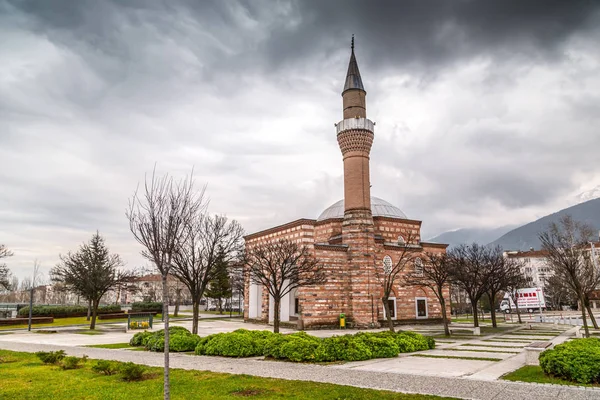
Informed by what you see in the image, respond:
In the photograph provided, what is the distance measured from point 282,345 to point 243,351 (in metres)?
1.85

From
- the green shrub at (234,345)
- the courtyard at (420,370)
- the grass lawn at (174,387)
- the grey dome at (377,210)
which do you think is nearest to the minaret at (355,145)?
the grey dome at (377,210)

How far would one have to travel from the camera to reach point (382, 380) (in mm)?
11016

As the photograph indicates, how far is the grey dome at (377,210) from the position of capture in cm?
4425

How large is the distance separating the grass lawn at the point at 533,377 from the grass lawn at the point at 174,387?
382cm

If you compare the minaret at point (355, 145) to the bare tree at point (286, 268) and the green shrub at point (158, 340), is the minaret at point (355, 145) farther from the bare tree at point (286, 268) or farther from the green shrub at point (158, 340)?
the green shrub at point (158, 340)

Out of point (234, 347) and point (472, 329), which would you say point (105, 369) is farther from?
point (472, 329)

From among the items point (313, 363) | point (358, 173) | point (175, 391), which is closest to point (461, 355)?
point (313, 363)

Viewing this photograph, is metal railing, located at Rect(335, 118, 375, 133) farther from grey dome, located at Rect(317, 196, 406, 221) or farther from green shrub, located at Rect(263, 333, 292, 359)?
green shrub, located at Rect(263, 333, 292, 359)

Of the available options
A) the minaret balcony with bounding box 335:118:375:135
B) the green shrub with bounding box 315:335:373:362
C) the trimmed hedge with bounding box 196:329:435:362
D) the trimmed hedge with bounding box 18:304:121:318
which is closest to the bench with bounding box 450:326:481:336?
the trimmed hedge with bounding box 196:329:435:362

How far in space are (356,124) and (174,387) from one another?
90.4ft

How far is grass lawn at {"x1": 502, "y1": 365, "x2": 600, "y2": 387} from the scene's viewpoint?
10.5 m

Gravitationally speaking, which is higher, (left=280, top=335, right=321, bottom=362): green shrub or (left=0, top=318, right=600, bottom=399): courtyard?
(left=280, top=335, right=321, bottom=362): green shrub

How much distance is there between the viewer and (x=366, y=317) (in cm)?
Result: 3212

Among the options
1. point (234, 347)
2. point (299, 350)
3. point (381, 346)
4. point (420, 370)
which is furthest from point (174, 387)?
point (381, 346)
